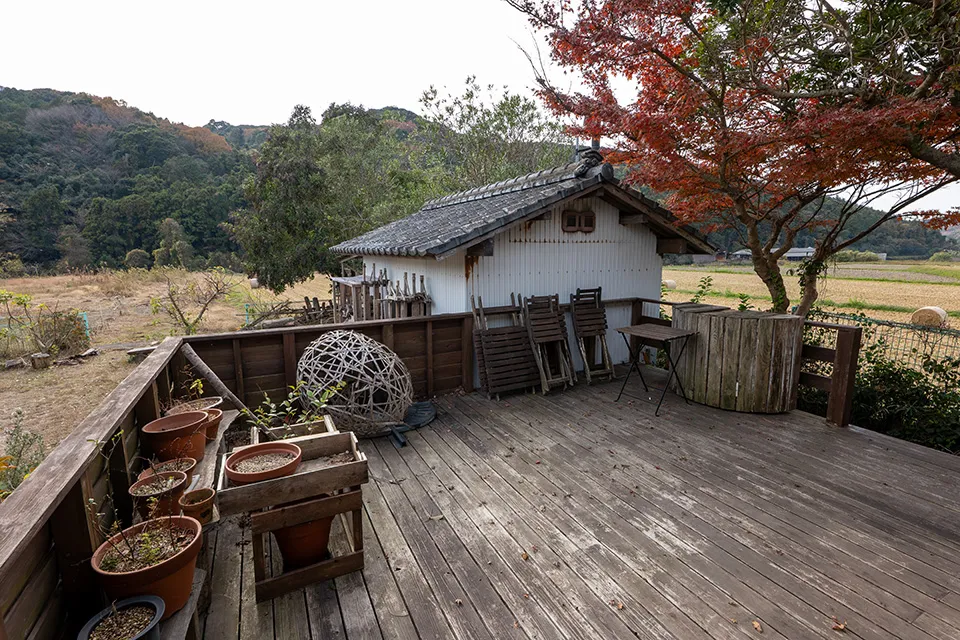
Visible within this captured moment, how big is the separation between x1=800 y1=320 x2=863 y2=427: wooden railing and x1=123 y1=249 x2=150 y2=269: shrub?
35.2 m

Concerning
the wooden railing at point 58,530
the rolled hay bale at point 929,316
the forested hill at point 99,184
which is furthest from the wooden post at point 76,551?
the forested hill at point 99,184

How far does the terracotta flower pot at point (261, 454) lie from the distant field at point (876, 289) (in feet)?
34.8

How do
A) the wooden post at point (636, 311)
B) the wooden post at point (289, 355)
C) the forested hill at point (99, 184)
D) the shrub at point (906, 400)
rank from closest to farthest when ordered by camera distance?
the shrub at point (906, 400) → the wooden post at point (289, 355) → the wooden post at point (636, 311) → the forested hill at point (99, 184)

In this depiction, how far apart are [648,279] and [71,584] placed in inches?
296

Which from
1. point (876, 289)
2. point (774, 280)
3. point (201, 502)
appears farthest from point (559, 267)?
point (876, 289)

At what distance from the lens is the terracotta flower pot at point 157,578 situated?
5.48 feet

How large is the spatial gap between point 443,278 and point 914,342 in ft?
20.5

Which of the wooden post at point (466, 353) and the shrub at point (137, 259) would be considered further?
the shrub at point (137, 259)

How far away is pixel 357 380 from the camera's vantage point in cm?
434

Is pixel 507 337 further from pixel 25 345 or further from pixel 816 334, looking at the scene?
pixel 25 345

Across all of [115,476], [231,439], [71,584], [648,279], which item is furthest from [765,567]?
[648,279]

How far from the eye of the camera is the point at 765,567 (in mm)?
2676

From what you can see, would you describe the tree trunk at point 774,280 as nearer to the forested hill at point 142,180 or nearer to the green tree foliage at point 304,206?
the forested hill at point 142,180

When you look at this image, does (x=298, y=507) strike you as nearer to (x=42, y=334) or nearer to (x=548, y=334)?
(x=548, y=334)
